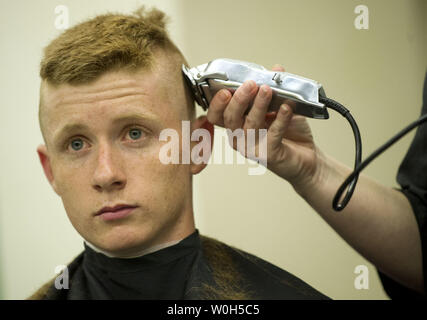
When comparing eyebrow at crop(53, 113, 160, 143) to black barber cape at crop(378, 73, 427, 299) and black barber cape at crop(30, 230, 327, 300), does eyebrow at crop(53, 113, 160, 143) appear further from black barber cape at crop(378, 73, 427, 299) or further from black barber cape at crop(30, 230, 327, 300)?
black barber cape at crop(378, 73, 427, 299)

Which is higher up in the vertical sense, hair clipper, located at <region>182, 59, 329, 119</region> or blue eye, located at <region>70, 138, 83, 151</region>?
hair clipper, located at <region>182, 59, 329, 119</region>

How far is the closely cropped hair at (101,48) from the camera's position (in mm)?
875

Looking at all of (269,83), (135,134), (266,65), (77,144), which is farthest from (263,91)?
(266,65)

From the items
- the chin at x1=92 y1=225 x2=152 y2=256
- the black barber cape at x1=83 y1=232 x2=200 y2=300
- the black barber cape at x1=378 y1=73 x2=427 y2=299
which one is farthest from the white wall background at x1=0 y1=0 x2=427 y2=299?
the chin at x1=92 y1=225 x2=152 y2=256

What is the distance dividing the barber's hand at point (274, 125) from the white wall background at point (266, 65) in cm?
32

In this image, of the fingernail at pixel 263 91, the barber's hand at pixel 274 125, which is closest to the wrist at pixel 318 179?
the barber's hand at pixel 274 125

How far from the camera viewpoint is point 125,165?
2.84ft

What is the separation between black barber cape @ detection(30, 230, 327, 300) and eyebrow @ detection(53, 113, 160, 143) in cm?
26

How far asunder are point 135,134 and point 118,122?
4 centimetres

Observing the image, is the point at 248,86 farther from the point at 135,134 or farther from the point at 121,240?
the point at 121,240

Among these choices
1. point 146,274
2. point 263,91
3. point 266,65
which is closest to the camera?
point 263,91

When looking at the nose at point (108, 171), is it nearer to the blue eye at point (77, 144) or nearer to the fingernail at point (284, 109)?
the blue eye at point (77, 144)

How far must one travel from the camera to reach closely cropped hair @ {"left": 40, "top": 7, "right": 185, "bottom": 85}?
0.88 meters
